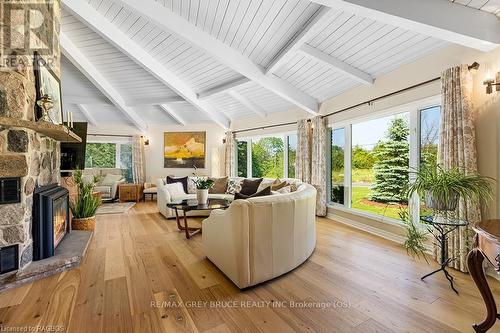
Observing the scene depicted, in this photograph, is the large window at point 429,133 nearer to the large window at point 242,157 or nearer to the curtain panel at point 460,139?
the curtain panel at point 460,139

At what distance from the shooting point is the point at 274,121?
19.5 feet

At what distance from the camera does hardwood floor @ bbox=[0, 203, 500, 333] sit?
162 centimetres

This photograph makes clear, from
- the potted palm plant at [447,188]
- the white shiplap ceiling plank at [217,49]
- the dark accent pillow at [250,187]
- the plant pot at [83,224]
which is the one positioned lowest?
the plant pot at [83,224]

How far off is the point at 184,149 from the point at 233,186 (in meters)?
2.95

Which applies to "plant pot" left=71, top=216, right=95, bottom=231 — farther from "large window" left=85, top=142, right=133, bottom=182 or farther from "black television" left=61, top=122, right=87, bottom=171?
"large window" left=85, top=142, right=133, bottom=182

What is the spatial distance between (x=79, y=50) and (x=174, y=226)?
3.97 meters

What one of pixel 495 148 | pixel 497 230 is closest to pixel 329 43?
pixel 495 148

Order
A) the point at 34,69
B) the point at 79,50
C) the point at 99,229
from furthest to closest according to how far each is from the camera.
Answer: the point at 79,50, the point at 99,229, the point at 34,69

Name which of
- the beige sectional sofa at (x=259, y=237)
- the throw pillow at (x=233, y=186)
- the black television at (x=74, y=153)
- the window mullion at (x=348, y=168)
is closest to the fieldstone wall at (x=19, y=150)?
the black television at (x=74, y=153)

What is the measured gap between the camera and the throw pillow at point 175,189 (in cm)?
495

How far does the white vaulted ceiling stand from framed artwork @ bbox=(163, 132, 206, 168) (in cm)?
159

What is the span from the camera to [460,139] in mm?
2430

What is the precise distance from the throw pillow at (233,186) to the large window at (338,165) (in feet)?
6.80

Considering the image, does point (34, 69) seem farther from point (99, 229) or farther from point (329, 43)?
point (329, 43)
